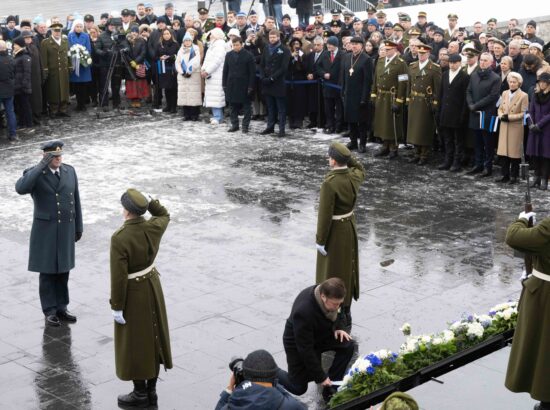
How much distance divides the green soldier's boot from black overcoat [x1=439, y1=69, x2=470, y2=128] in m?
8.70

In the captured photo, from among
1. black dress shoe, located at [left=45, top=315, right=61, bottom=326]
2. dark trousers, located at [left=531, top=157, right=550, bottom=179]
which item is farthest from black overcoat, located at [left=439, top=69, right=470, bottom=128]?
black dress shoe, located at [left=45, top=315, right=61, bottom=326]

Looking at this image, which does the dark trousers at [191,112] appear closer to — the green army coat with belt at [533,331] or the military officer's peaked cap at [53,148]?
the military officer's peaked cap at [53,148]

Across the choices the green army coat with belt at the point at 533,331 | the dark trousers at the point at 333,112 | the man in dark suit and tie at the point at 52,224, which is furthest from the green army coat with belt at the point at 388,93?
the green army coat with belt at the point at 533,331

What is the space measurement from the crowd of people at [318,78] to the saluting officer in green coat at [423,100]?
0.8 inches

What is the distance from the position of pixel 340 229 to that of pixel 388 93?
7.47 meters

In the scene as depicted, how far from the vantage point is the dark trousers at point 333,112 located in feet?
60.6

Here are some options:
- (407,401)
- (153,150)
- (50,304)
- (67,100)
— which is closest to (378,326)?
(50,304)

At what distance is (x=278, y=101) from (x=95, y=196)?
193 inches

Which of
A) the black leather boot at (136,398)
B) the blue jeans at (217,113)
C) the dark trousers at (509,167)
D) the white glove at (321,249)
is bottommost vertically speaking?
the black leather boot at (136,398)

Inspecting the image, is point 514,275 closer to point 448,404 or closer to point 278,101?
point 448,404

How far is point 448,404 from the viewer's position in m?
7.61

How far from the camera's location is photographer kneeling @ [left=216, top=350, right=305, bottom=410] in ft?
19.3

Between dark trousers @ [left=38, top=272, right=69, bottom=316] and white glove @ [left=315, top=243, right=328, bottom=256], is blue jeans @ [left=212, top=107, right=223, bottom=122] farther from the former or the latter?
white glove @ [left=315, top=243, right=328, bottom=256]

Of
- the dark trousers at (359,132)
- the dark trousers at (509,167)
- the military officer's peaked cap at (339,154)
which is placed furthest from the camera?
the dark trousers at (359,132)
